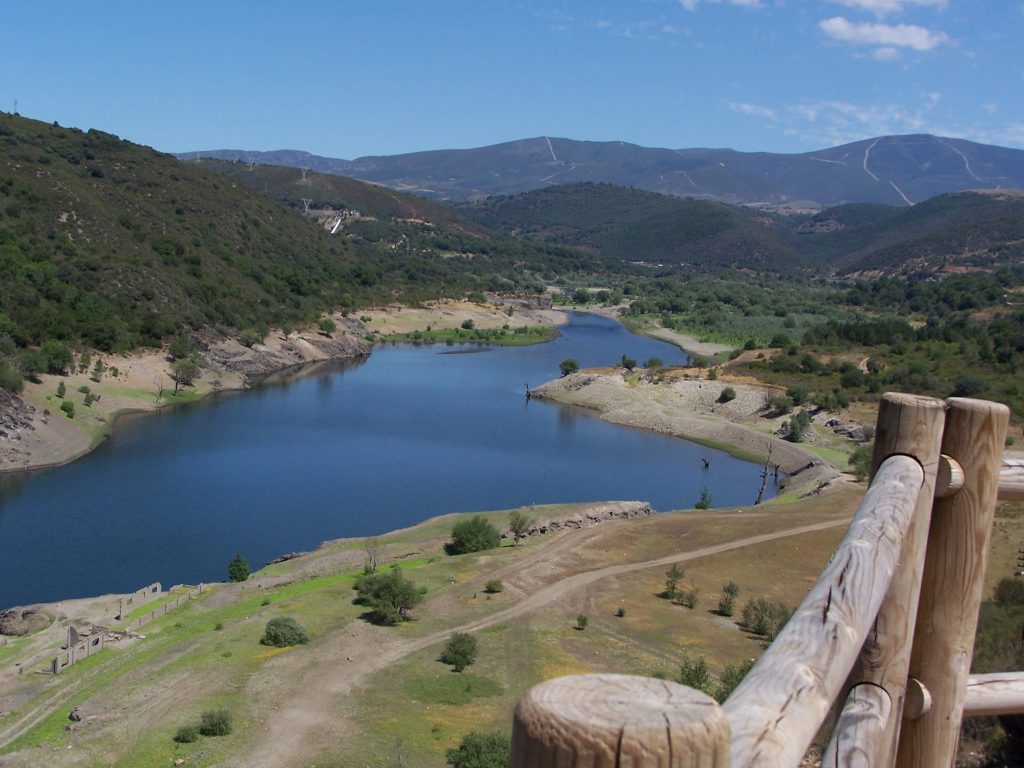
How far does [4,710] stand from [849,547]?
17.6m

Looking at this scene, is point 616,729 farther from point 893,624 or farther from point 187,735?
point 187,735

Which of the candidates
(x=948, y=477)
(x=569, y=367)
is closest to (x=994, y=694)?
(x=948, y=477)

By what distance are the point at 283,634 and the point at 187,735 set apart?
4270 mm

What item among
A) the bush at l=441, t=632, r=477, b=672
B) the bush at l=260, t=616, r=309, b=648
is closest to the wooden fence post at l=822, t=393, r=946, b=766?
the bush at l=441, t=632, r=477, b=672

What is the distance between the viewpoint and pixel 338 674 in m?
18.3

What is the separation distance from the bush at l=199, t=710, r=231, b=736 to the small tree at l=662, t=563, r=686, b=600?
11.2m

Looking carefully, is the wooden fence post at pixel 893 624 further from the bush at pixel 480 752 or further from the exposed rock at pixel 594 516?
Result: the exposed rock at pixel 594 516

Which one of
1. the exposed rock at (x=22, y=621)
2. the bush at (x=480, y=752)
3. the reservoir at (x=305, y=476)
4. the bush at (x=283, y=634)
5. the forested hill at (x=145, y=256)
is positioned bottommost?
the reservoir at (x=305, y=476)

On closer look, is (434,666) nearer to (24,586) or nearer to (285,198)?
(24,586)

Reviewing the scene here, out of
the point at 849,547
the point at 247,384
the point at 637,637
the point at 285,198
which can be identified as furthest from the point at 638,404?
the point at 285,198

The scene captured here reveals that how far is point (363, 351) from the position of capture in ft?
231

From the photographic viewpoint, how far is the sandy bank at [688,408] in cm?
4456

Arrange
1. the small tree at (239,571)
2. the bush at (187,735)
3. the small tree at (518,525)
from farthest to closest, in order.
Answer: the small tree at (518,525) < the small tree at (239,571) < the bush at (187,735)

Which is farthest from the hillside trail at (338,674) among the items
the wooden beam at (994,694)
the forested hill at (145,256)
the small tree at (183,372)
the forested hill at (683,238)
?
the forested hill at (683,238)
